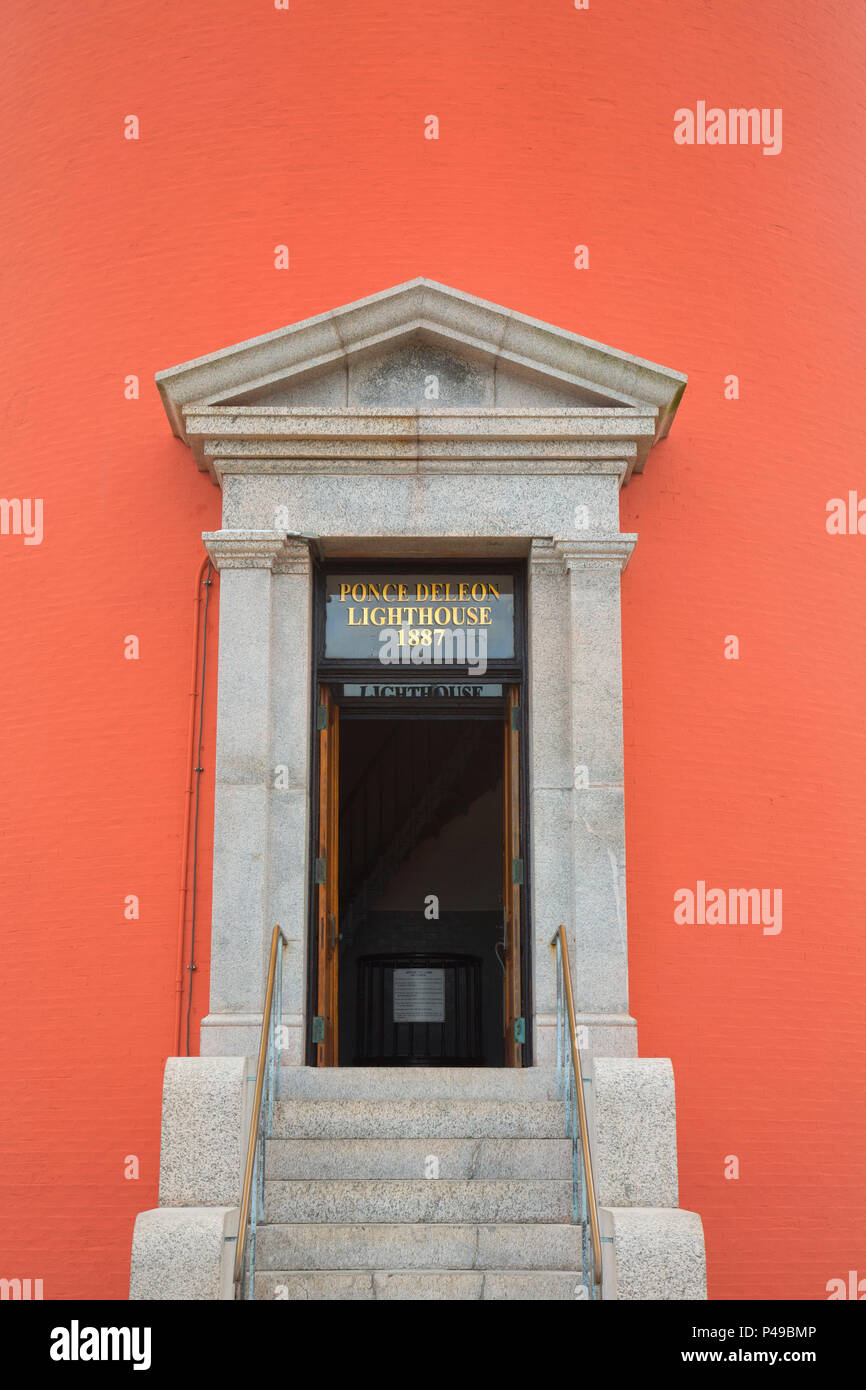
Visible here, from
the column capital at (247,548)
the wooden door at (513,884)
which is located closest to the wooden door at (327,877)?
the column capital at (247,548)

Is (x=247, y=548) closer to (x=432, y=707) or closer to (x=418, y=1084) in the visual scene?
(x=432, y=707)

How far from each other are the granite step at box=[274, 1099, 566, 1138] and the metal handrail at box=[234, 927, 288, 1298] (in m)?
0.17

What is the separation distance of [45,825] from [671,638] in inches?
150

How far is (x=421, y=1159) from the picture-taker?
24.9 feet

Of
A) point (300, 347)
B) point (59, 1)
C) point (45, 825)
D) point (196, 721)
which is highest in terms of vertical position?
point (59, 1)

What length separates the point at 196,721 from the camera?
886 cm

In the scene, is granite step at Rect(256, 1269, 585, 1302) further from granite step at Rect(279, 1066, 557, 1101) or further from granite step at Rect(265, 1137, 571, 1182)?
granite step at Rect(279, 1066, 557, 1101)

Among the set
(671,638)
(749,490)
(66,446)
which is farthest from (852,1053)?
(66,446)

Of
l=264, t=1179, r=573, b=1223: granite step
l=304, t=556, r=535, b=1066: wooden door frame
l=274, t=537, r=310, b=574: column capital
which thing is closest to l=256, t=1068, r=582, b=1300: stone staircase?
l=264, t=1179, r=573, b=1223: granite step

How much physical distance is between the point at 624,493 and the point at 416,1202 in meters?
4.24

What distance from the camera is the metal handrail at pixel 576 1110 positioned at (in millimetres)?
6703

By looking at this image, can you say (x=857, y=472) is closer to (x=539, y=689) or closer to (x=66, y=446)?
(x=539, y=689)

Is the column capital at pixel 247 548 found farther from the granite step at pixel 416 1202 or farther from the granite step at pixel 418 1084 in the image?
the granite step at pixel 416 1202
